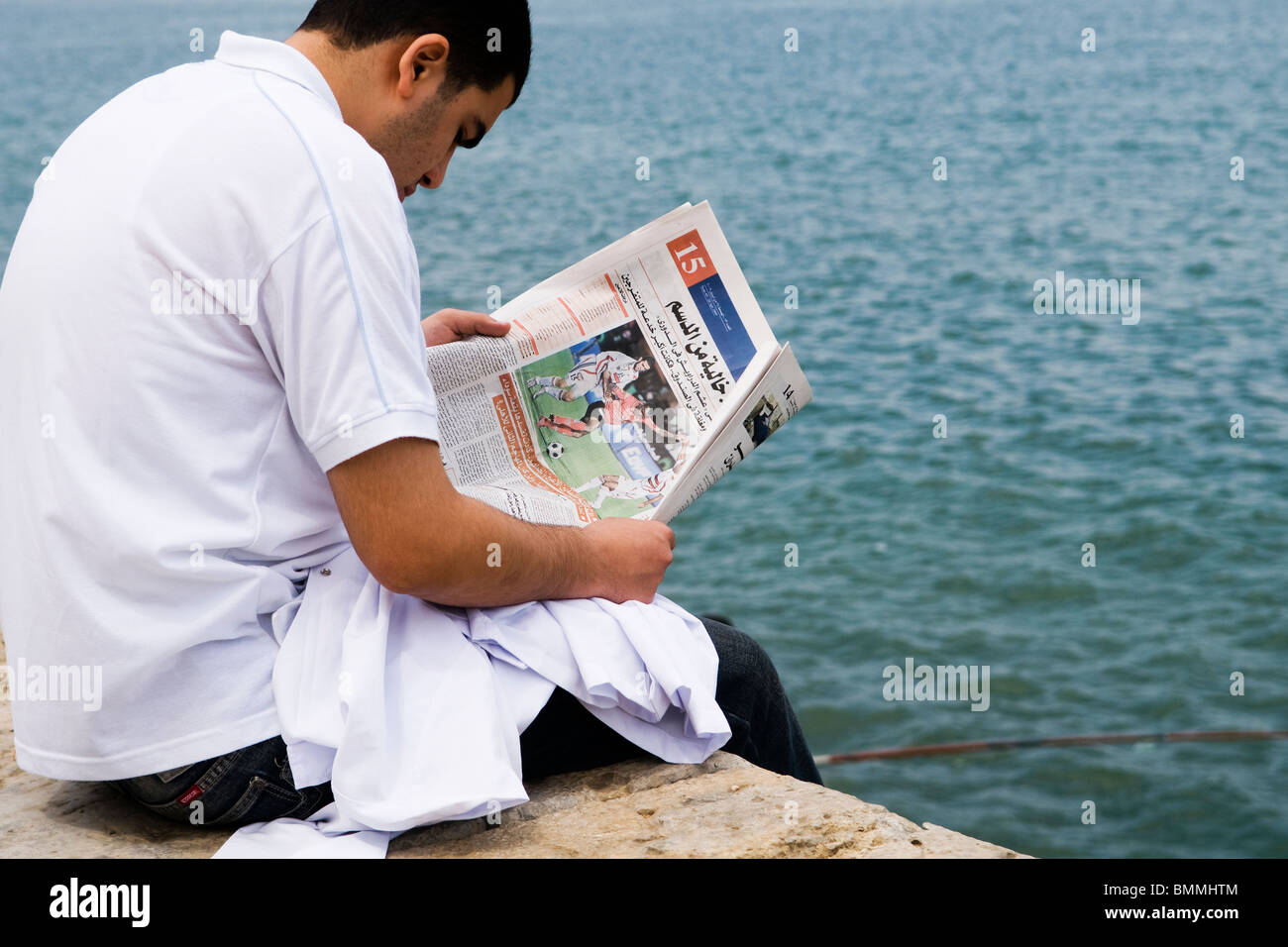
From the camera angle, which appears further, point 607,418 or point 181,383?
point 607,418

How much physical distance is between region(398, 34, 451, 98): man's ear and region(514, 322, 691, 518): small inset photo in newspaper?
51 cm

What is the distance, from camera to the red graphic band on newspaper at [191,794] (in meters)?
1.61

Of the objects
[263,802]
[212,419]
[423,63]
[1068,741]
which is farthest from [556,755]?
[1068,741]

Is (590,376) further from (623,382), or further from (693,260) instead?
(693,260)

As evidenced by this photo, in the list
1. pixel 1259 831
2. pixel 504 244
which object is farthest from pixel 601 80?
pixel 1259 831

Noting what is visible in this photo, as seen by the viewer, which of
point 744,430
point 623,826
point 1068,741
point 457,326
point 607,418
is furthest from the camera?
point 1068,741

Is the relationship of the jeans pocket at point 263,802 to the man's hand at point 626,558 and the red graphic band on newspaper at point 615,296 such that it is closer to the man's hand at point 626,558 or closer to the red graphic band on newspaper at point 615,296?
the man's hand at point 626,558

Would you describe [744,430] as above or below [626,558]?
above

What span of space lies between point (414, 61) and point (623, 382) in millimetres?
603

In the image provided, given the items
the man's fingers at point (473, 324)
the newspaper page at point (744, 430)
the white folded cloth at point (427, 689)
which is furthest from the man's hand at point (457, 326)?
the white folded cloth at point (427, 689)

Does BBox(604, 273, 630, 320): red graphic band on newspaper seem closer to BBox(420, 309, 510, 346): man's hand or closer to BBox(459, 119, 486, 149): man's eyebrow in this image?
BBox(420, 309, 510, 346): man's hand

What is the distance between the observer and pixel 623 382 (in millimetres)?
2051

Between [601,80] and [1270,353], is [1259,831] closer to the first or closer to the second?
[1270,353]

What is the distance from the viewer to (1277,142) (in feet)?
39.8
